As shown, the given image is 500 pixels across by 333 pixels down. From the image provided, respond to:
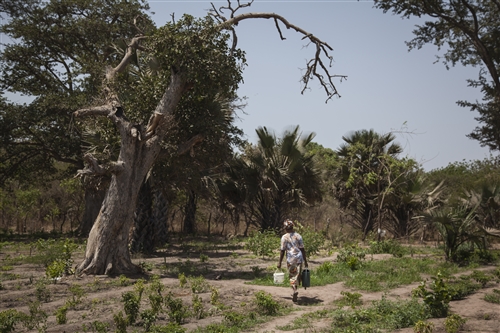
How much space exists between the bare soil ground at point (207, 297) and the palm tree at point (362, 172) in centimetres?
915

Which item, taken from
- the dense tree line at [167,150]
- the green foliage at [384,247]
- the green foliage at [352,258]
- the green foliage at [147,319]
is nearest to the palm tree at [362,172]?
the dense tree line at [167,150]

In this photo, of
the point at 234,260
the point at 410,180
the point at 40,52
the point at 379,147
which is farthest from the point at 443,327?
the point at 40,52

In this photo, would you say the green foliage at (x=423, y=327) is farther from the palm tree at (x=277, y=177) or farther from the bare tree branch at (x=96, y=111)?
the palm tree at (x=277, y=177)

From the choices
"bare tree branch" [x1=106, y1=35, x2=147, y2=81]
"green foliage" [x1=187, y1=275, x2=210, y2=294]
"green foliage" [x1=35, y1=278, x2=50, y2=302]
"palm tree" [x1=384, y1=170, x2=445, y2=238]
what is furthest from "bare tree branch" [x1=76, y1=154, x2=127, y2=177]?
"palm tree" [x1=384, y1=170, x2=445, y2=238]

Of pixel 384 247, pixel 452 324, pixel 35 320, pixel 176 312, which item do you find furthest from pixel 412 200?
pixel 35 320

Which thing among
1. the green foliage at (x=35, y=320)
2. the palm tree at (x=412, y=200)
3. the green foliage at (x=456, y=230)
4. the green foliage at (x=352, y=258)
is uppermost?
the palm tree at (x=412, y=200)

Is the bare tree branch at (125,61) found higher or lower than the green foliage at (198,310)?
higher

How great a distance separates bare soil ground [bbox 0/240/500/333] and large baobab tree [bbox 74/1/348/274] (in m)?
0.92

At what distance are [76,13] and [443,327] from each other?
2351cm

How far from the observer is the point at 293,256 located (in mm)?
9562

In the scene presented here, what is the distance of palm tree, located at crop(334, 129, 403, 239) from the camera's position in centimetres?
2216

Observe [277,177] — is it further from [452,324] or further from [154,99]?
[452,324]

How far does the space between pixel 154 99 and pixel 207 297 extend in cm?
730

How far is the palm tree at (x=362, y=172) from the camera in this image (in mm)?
22156
